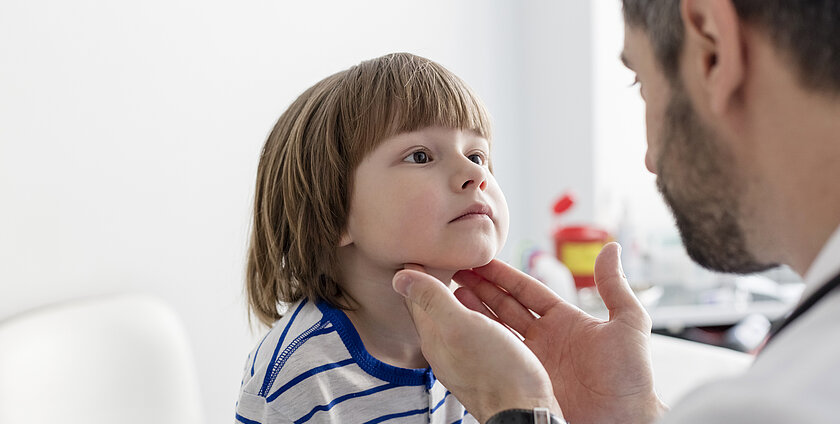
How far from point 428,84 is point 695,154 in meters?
0.41

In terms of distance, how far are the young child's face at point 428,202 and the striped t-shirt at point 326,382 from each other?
5.4 inches

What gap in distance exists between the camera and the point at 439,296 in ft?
3.00

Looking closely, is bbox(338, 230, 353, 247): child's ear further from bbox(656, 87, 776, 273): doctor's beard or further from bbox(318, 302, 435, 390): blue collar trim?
bbox(656, 87, 776, 273): doctor's beard

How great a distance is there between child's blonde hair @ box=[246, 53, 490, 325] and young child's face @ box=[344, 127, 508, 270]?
2 centimetres

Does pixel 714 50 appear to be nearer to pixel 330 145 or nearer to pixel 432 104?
pixel 432 104

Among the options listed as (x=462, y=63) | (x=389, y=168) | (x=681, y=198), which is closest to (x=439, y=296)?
(x=389, y=168)

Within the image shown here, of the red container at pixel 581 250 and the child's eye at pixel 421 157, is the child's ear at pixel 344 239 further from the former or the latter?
the red container at pixel 581 250

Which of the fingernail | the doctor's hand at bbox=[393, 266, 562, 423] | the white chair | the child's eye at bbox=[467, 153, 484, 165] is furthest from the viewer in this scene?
the white chair

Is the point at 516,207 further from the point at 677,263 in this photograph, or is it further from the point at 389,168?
the point at 389,168

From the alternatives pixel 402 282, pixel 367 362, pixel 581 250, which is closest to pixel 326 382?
pixel 367 362

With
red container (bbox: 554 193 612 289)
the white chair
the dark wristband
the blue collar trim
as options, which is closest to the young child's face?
the blue collar trim

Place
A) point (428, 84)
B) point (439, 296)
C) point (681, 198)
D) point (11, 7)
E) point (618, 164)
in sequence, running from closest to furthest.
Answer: point (681, 198) < point (439, 296) < point (428, 84) < point (11, 7) < point (618, 164)

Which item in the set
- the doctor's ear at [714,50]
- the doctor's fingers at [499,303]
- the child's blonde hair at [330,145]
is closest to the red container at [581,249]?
the doctor's fingers at [499,303]

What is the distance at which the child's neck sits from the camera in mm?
1073
